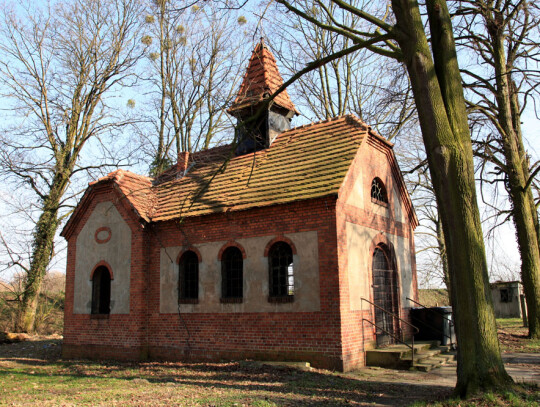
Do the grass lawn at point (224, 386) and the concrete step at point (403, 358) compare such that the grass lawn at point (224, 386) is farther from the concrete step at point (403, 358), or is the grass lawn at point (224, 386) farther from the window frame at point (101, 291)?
the window frame at point (101, 291)

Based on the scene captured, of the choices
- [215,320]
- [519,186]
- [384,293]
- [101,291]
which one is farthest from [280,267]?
[519,186]

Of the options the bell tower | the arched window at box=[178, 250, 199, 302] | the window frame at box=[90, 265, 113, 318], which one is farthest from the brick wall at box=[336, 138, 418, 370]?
the window frame at box=[90, 265, 113, 318]

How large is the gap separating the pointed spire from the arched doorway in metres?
6.54

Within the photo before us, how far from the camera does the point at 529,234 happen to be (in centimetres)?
1501

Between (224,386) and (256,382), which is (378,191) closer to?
(256,382)

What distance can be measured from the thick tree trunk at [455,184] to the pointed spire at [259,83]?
829 centimetres

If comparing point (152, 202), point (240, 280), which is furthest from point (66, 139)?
point (240, 280)

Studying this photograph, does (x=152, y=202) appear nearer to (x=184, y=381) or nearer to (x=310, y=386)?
(x=184, y=381)

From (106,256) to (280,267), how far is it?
6.43 meters

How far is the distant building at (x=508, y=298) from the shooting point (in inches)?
1078

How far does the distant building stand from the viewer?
89.9 feet

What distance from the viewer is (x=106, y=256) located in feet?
48.6

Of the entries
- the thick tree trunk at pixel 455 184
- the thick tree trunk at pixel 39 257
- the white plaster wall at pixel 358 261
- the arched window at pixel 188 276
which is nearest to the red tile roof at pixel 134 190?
the arched window at pixel 188 276

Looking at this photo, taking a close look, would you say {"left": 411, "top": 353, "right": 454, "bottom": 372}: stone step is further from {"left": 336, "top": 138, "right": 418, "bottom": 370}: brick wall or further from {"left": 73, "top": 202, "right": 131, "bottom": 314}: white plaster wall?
{"left": 73, "top": 202, "right": 131, "bottom": 314}: white plaster wall
